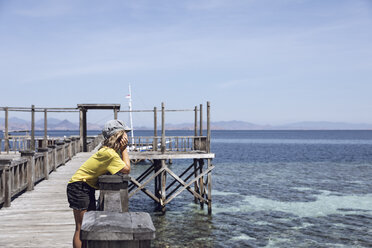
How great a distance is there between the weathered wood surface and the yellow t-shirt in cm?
221

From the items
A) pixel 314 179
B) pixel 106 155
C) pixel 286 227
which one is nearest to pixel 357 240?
pixel 286 227

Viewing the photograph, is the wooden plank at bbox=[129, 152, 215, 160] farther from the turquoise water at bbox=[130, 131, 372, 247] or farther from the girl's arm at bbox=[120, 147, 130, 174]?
the girl's arm at bbox=[120, 147, 130, 174]

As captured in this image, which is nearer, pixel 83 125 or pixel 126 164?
pixel 126 164

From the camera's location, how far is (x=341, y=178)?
33188 mm

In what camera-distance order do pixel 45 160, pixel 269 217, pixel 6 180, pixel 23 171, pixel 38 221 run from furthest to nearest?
1. pixel 269 217
2. pixel 45 160
3. pixel 23 171
4. pixel 6 180
5. pixel 38 221

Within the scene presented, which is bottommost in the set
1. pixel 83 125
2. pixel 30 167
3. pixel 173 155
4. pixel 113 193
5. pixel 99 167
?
pixel 173 155

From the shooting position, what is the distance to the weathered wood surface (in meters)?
5.93

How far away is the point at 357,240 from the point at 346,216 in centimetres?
417

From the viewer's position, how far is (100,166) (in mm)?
3869

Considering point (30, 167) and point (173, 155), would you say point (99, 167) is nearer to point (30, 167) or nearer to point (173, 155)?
point (30, 167)

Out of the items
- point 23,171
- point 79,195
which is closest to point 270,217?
point 23,171

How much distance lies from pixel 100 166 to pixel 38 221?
159 inches

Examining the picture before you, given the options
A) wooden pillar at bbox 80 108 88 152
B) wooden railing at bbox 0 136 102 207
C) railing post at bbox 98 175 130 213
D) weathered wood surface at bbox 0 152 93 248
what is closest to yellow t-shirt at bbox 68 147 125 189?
railing post at bbox 98 175 130 213

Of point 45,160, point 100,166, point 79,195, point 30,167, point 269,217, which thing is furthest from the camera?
point 269,217
